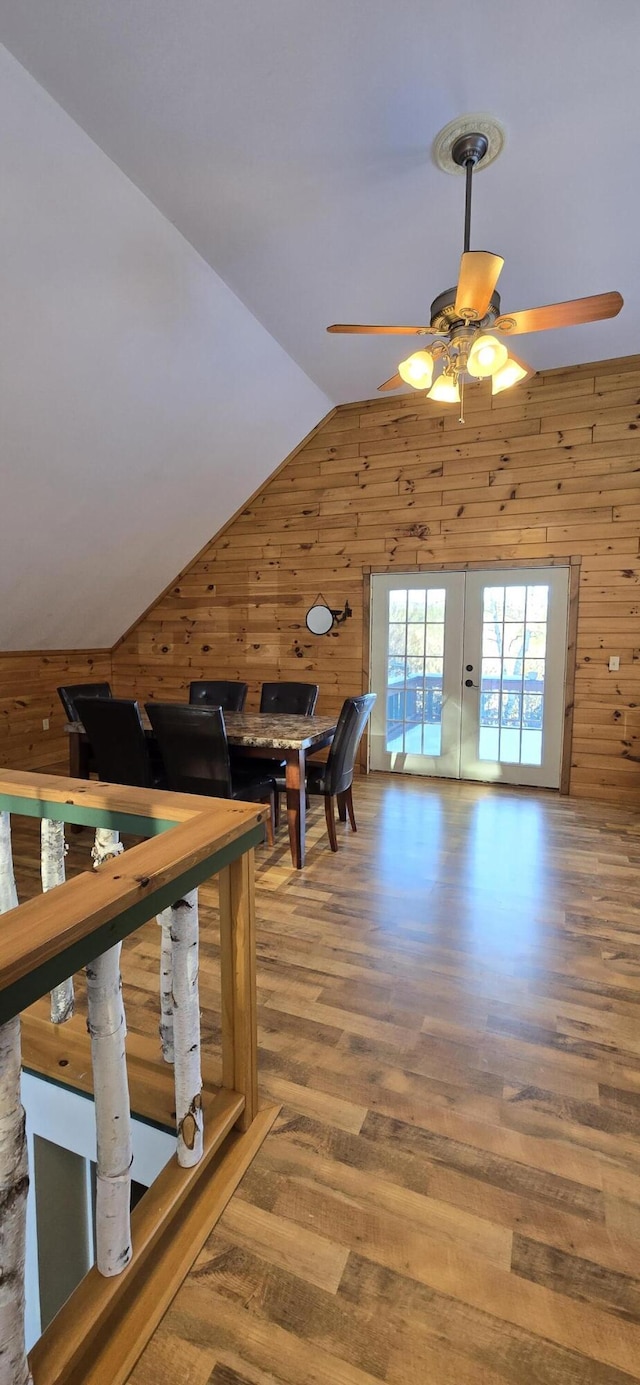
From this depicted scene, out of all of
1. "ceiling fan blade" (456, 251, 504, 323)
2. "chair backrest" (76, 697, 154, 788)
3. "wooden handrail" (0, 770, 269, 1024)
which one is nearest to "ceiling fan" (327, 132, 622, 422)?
"ceiling fan blade" (456, 251, 504, 323)

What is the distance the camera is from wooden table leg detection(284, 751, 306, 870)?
2904mm

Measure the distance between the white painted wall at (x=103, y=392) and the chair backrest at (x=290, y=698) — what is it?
1775 mm

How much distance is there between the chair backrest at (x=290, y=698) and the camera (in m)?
4.16

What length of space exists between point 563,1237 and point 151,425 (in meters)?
4.19

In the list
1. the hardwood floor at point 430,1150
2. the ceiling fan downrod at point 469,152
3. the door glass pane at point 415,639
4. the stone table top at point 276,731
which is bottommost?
the hardwood floor at point 430,1150

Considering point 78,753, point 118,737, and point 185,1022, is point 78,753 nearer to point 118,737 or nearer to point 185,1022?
point 118,737

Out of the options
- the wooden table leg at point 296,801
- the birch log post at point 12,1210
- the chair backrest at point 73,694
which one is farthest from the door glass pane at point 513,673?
the birch log post at point 12,1210

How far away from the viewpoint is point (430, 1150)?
54.1 inches

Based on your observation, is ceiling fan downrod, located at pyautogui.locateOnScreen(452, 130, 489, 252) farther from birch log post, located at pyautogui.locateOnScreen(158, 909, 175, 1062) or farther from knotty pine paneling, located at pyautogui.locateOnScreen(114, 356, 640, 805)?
birch log post, located at pyautogui.locateOnScreen(158, 909, 175, 1062)

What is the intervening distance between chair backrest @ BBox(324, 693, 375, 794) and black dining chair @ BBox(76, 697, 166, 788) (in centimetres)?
98

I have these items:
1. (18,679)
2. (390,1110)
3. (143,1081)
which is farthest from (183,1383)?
(18,679)

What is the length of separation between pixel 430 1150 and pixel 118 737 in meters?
2.27

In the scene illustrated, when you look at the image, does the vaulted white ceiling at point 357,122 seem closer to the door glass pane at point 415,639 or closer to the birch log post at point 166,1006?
the door glass pane at point 415,639

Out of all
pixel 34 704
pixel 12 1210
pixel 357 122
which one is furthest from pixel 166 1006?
pixel 34 704
